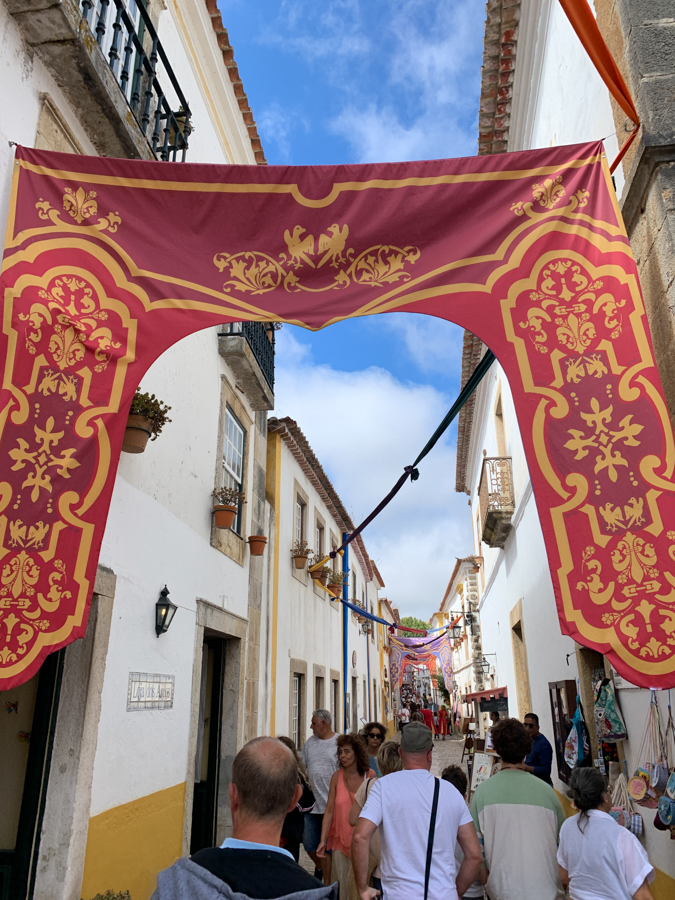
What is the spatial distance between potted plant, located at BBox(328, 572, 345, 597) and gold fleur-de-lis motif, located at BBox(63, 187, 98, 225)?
10831 millimetres

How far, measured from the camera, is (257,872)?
150cm

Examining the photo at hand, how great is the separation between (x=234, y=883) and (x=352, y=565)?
18.0m

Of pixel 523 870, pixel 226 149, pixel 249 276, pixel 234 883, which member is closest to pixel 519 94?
pixel 226 149

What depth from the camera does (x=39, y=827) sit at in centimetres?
379

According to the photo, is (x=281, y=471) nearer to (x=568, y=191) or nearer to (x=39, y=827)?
(x=39, y=827)

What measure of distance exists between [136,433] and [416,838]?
3067mm

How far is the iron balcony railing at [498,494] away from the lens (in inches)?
360

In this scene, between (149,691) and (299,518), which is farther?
(299,518)

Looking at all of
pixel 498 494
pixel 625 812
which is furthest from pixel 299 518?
pixel 625 812

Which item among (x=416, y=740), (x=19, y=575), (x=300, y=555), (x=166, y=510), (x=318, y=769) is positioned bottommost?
(x=318, y=769)

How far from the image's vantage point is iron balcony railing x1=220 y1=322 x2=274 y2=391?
7930mm

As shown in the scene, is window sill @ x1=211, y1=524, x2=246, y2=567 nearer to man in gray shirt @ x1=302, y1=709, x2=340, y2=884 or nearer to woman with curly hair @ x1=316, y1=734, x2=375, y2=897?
man in gray shirt @ x1=302, y1=709, x2=340, y2=884

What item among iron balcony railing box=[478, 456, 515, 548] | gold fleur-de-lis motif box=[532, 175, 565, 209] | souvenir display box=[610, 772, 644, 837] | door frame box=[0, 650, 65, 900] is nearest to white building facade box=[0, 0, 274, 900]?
door frame box=[0, 650, 65, 900]

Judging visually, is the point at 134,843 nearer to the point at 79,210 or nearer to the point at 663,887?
the point at 663,887
